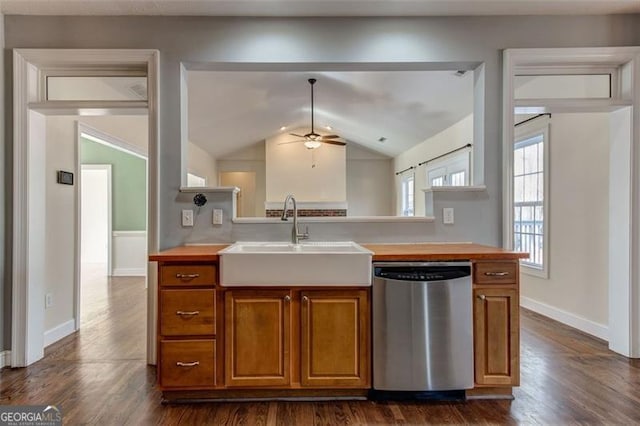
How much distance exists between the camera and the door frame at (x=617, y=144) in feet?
8.51

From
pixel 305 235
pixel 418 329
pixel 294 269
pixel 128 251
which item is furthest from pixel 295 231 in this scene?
pixel 128 251

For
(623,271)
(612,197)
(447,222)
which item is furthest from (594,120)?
(447,222)

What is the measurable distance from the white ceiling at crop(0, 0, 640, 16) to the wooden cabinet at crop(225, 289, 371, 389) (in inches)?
75.2

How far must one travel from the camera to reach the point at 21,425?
6.15 feet

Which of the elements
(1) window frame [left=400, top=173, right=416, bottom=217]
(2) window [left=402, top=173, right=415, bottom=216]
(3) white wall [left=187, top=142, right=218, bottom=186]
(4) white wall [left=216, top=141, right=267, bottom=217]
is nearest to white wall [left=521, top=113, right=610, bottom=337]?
(1) window frame [left=400, top=173, right=416, bottom=217]

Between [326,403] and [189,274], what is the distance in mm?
1084

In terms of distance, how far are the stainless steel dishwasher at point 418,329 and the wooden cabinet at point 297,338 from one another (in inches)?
4.0

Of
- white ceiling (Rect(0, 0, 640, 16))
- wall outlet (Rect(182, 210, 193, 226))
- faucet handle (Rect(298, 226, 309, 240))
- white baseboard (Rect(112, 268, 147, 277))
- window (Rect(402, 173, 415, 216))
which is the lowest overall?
white baseboard (Rect(112, 268, 147, 277))

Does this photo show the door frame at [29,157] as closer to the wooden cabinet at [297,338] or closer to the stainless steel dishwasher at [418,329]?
the wooden cabinet at [297,338]

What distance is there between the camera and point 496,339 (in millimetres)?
2084

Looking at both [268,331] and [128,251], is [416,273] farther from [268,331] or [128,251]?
[128,251]

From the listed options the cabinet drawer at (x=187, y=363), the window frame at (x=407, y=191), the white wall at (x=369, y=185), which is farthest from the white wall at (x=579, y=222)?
the white wall at (x=369, y=185)

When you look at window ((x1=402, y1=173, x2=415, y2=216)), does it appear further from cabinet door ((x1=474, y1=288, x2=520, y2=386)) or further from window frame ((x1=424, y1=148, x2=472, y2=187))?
cabinet door ((x1=474, y1=288, x2=520, y2=386))

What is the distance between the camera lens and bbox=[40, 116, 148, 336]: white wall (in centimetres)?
309
